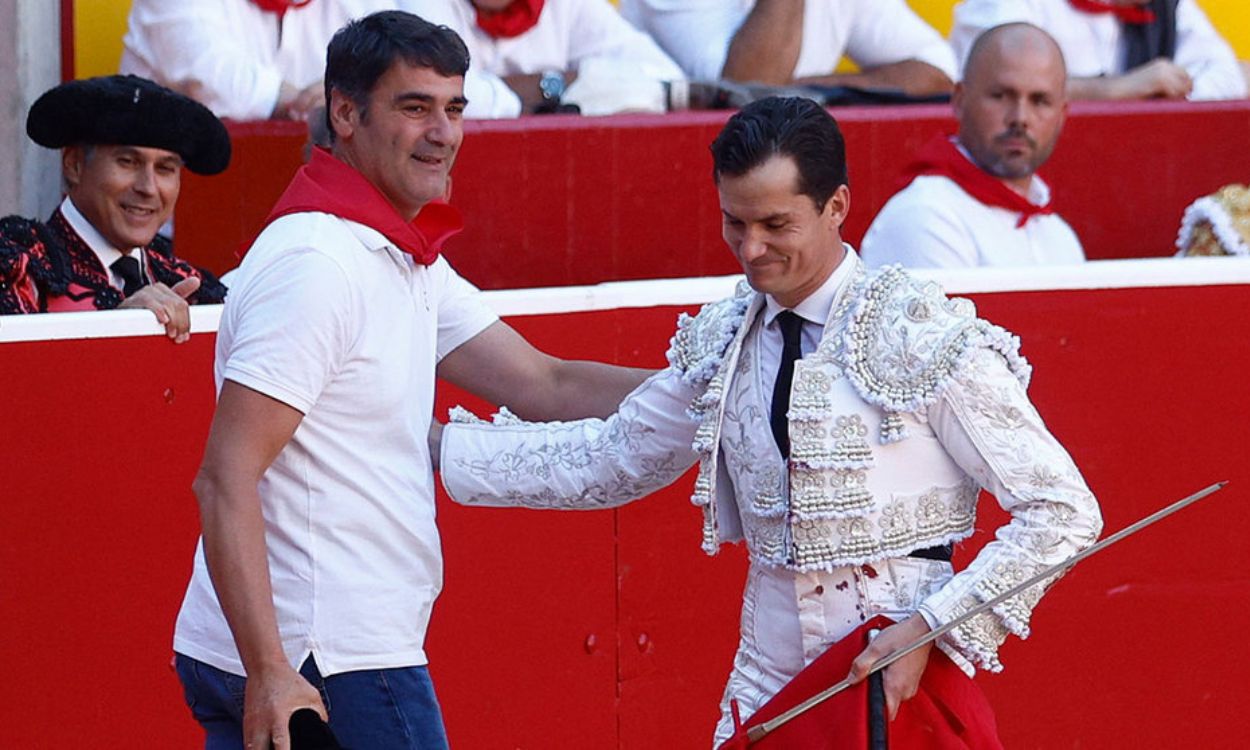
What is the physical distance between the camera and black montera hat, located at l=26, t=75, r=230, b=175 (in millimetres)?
4562

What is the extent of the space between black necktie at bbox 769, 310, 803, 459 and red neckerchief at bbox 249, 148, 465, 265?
507mm

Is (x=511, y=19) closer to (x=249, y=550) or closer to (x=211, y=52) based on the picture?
(x=211, y=52)

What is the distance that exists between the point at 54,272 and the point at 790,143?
185 centimetres

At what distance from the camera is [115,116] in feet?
15.0

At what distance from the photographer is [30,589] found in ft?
14.4

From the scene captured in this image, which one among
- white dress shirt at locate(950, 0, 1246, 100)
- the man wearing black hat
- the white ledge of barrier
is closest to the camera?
the white ledge of barrier

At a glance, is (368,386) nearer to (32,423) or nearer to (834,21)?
(32,423)

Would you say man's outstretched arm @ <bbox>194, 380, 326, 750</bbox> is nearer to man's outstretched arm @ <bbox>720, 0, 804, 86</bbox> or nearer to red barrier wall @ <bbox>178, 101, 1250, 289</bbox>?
red barrier wall @ <bbox>178, 101, 1250, 289</bbox>

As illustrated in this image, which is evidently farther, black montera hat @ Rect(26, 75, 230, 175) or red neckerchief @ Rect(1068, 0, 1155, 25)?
red neckerchief @ Rect(1068, 0, 1155, 25)

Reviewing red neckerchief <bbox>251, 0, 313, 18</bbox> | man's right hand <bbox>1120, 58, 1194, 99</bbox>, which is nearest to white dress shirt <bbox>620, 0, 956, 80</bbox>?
man's right hand <bbox>1120, 58, 1194, 99</bbox>

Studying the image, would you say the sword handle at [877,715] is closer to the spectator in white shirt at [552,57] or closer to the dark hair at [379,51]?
the dark hair at [379,51]

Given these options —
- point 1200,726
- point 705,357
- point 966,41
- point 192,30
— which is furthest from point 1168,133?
point 705,357

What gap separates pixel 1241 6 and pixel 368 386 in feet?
18.0

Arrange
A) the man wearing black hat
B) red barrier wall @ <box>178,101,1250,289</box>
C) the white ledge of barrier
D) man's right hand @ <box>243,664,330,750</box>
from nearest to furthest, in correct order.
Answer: man's right hand @ <box>243,664,330,750</box>
the white ledge of barrier
the man wearing black hat
red barrier wall @ <box>178,101,1250,289</box>
